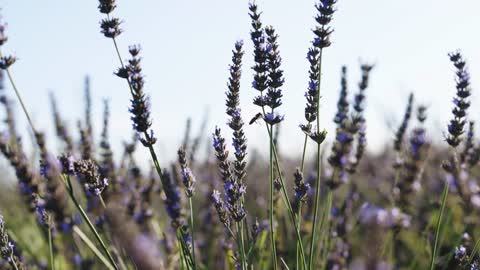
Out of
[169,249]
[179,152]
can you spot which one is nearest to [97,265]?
[169,249]

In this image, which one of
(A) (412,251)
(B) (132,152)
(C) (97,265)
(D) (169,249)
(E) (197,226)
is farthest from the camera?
(E) (197,226)

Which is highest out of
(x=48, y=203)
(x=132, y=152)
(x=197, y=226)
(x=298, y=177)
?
(x=197, y=226)

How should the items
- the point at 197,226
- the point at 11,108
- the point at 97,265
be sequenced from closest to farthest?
1. the point at 97,265
2. the point at 11,108
3. the point at 197,226

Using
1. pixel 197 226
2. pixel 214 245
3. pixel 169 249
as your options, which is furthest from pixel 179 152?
pixel 197 226

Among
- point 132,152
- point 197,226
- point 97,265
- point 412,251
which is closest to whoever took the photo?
point 97,265

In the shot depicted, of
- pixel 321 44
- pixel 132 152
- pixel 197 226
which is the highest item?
pixel 197 226

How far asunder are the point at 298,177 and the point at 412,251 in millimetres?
2775

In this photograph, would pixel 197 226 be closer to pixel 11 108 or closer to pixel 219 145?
pixel 11 108

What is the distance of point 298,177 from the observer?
8.36ft

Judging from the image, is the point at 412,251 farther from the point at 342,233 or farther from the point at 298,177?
the point at 298,177

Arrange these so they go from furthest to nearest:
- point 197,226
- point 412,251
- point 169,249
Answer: point 197,226 < point 412,251 < point 169,249

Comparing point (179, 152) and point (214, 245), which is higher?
point (214, 245)

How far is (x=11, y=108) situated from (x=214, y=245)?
218 centimetres

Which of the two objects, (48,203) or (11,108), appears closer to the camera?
(48,203)
